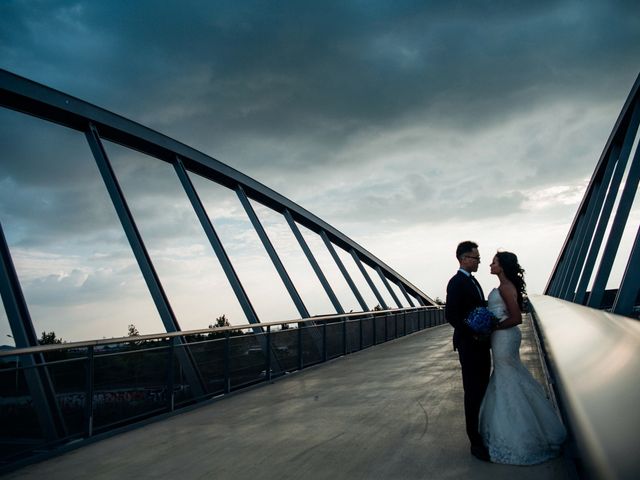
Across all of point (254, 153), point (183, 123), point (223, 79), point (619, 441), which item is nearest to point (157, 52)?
point (223, 79)

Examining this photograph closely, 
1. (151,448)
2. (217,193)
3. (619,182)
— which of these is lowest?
(151,448)

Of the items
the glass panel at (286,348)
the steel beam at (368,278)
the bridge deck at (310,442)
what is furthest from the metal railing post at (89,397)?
the steel beam at (368,278)

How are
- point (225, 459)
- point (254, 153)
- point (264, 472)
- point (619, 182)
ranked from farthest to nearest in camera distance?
point (254, 153)
point (619, 182)
point (225, 459)
point (264, 472)

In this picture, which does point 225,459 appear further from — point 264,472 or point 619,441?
point 619,441

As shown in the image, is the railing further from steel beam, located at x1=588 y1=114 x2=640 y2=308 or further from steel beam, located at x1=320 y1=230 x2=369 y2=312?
steel beam, located at x1=320 y1=230 x2=369 y2=312

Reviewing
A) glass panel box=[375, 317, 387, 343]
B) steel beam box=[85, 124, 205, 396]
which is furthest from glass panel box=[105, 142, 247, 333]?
glass panel box=[375, 317, 387, 343]

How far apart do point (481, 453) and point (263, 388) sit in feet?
→ 19.0

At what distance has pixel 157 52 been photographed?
1029 cm

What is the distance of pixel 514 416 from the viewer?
3.82m

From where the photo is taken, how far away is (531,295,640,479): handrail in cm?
63

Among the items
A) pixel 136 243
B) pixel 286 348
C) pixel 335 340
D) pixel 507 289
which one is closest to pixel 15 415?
pixel 507 289

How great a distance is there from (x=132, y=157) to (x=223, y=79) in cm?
284

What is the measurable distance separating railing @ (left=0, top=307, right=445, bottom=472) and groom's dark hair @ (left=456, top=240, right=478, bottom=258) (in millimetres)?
3944

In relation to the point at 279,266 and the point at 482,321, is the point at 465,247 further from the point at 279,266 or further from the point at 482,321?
the point at 279,266
